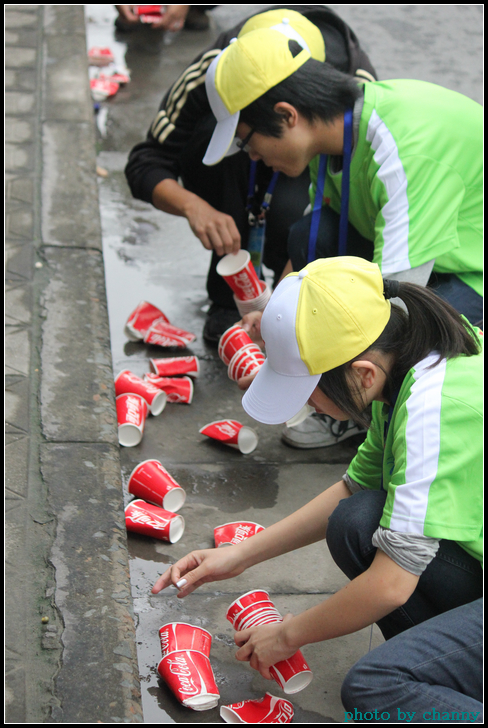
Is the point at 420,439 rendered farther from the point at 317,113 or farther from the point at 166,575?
the point at 317,113

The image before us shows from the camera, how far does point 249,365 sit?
8.80 ft

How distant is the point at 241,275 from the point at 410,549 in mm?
1430

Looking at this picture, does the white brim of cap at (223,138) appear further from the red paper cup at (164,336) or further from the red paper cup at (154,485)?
the red paper cup at (154,485)

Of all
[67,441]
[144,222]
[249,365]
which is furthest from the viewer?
[144,222]

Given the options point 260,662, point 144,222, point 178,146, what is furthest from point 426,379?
point 144,222

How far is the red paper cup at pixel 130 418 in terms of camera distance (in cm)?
267

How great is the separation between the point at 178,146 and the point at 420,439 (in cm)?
215

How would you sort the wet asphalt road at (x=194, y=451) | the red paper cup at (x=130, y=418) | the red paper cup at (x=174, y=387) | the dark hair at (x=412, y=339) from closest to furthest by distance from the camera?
the dark hair at (x=412, y=339) < the wet asphalt road at (x=194, y=451) < the red paper cup at (x=130, y=418) < the red paper cup at (x=174, y=387)

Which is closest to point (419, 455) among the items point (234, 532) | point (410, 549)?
point (410, 549)

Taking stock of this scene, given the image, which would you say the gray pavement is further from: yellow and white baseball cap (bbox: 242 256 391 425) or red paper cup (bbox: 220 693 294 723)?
yellow and white baseball cap (bbox: 242 256 391 425)

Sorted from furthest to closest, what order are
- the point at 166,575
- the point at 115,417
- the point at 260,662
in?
the point at 115,417 < the point at 166,575 < the point at 260,662

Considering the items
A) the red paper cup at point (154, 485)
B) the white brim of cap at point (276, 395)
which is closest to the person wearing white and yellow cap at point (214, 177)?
the red paper cup at point (154, 485)

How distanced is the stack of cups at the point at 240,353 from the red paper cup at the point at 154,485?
0.48m

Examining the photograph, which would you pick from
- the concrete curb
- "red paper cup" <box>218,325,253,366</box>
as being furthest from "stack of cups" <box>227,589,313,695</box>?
"red paper cup" <box>218,325,253,366</box>
